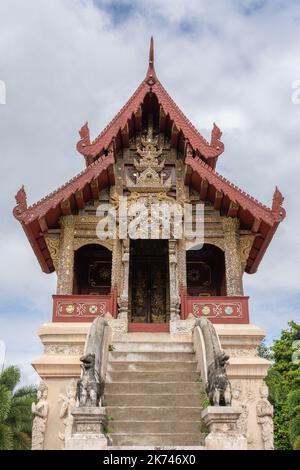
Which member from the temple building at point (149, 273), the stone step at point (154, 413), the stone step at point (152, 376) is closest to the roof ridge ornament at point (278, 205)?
the temple building at point (149, 273)

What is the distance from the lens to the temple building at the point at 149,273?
9.23 m

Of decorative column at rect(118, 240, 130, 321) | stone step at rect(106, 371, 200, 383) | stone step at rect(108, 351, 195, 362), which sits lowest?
stone step at rect(106, 371, 200, 383)

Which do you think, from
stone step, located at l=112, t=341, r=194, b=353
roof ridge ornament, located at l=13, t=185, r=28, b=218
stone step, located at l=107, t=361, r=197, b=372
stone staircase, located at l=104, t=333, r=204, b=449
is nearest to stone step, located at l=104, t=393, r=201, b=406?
stone staircase, located at l=104, t=333, r=204, b=449

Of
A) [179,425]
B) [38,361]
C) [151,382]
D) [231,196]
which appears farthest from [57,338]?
[231,196]

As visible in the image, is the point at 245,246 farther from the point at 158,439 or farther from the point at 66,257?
the point at 158,439

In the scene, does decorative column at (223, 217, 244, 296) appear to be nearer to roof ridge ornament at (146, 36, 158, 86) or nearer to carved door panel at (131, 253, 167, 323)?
carved door panel at (131, 253, 167, 323)

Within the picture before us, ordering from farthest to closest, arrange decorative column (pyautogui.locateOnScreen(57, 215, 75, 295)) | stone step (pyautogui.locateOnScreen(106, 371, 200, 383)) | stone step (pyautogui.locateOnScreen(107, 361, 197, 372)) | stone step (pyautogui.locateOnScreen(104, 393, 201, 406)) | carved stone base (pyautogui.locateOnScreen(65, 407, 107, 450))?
decorative column (pyautogui.locateOnScreen(57, 215, 75, 295))
stone step (pyautogui.locateOnScreen(107, 361, 197, 372))
stone step (pyautogui.locateOnScreen(106, 371, 200, 383))
stone step (pyautogui.locateOnScreen(104, 393, 201, 406))
carved stone base (pyautogui.locateOnScreen(65, 407, 107, 450))

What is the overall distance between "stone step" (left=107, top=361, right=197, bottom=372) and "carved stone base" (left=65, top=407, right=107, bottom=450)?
82.4 inches

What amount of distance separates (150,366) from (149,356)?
0.37 m

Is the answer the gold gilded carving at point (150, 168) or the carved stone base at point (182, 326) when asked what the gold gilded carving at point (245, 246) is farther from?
the gold gilded carving at point (150, 168)

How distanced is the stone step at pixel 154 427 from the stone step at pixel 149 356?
1.88m

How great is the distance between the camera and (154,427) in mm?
8242

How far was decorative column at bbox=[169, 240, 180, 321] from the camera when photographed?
12.1m
